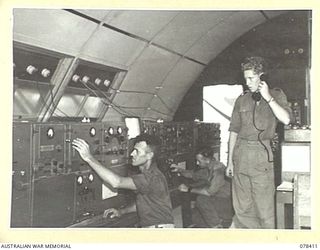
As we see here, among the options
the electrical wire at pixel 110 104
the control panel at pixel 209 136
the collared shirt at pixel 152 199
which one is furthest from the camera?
the control panel at pixel 209 136

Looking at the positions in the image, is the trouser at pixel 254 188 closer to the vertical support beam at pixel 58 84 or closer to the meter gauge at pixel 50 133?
the meter gauge at pixel 50 133

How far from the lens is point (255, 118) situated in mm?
2359

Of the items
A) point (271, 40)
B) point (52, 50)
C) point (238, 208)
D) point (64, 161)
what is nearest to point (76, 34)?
point (52, 50)

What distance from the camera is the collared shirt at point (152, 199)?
2199 millimetres

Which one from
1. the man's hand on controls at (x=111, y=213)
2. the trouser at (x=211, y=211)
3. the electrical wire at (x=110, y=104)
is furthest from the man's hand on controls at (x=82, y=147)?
the trouser at (x=211, y=211)

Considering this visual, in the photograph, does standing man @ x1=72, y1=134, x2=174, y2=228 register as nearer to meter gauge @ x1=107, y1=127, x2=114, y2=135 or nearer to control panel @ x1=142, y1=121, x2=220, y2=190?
meter gauge @ x1=107, y1=127, x2=114, y2=135

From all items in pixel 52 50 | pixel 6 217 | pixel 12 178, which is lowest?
pixel 6 217

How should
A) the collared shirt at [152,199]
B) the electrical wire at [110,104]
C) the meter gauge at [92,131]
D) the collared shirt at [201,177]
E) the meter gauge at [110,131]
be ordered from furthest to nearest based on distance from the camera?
1. the collared shirt at [201,177]
2. the electrical wire at [110,104]
3. the meter gauge at [110,131]
4. the meter gauge at [92,131]
5. the collared shirt at [152,199]

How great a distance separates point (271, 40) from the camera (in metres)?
4.16

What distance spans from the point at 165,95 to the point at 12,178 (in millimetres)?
2390

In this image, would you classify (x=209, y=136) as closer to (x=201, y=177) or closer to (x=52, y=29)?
(x=201, y=177)

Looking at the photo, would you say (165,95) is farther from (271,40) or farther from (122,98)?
(271,40)

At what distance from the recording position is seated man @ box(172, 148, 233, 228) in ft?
10.7

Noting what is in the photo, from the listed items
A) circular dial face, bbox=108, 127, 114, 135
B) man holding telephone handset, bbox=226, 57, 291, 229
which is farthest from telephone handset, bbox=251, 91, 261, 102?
circular dial face, bbox=108, 127, 114, 135
